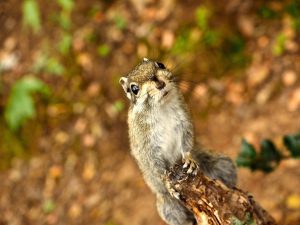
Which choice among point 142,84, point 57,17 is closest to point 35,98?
point 57,17

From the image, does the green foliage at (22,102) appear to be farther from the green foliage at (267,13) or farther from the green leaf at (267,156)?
the green leaf at (267,156)

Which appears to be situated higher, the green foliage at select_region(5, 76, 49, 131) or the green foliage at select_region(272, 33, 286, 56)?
the green foliage at select_region(5, 76, 49, 131)

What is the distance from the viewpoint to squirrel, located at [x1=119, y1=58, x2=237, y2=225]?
367 centimetres

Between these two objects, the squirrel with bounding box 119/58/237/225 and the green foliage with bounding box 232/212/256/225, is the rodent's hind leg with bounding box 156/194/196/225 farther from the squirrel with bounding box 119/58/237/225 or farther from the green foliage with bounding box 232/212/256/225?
the green foliage with bounding box 232/212/256/225

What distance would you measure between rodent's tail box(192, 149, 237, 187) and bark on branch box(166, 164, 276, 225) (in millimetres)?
685

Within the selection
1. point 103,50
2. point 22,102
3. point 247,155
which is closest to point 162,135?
point 247,155

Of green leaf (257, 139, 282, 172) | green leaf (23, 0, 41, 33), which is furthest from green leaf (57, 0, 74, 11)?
green leaf (257, 139, 282, 172)

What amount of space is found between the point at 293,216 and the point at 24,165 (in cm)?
414

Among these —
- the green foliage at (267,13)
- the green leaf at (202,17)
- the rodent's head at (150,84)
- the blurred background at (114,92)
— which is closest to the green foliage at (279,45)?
the blurred background at (114,92)

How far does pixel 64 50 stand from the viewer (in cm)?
855

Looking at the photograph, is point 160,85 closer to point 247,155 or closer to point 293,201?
point 247,155

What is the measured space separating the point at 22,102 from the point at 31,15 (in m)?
1.45

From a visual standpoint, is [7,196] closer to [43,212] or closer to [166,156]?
[43,212]

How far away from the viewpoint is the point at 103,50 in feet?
26.9
